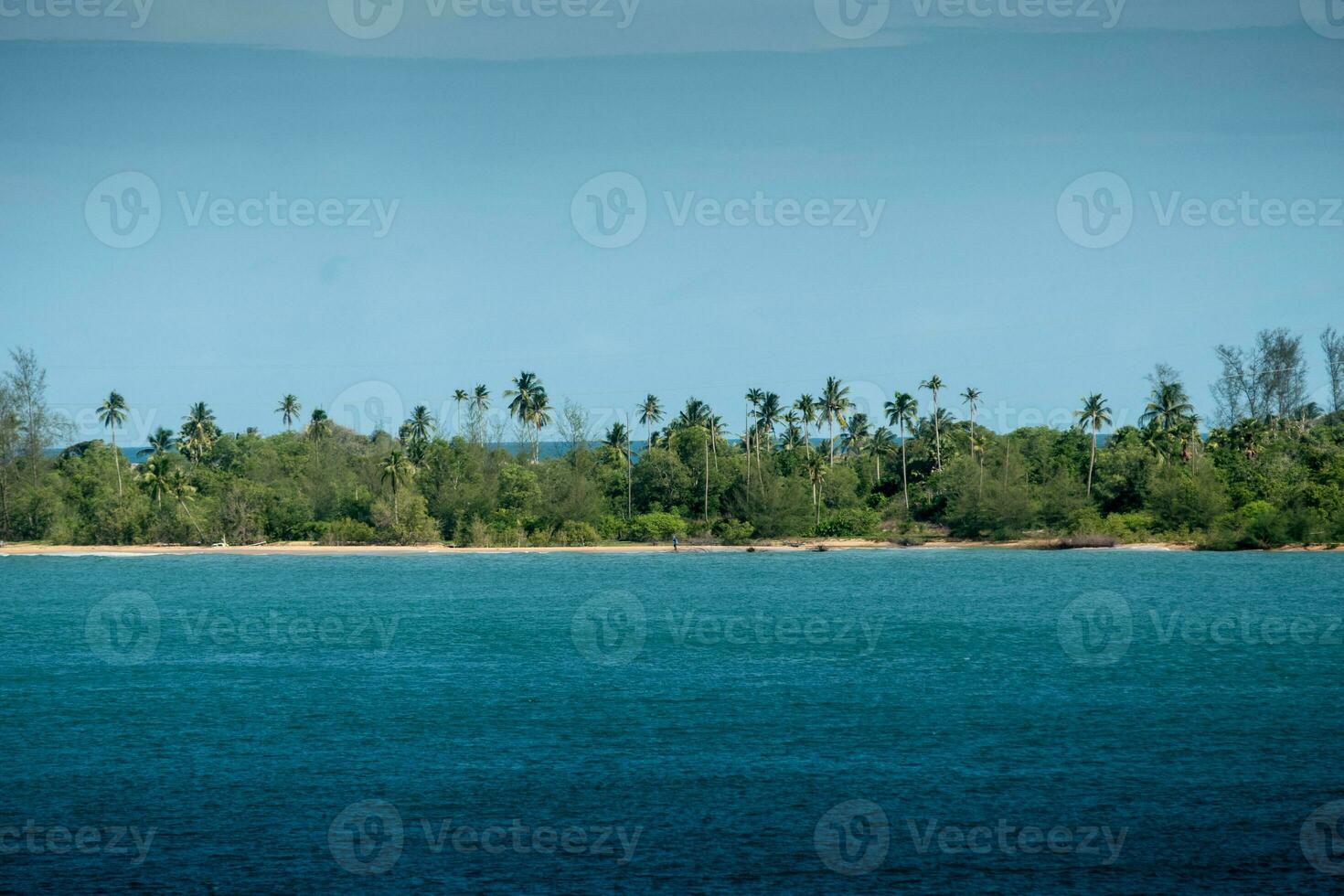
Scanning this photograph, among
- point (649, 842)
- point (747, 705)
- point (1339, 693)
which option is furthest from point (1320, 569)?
point (649, 842)

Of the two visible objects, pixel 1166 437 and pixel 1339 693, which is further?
pixel 1166 437

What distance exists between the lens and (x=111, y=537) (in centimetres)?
12138

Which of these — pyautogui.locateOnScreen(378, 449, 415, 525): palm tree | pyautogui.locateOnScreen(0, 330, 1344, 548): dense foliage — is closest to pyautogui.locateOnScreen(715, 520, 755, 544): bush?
pyautogui.locateOnScreen(0, 330, 1344, 548): dense foliage

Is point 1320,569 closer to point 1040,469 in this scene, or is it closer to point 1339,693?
point 1040,469

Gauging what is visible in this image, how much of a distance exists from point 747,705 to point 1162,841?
Answer: 15.7 meters

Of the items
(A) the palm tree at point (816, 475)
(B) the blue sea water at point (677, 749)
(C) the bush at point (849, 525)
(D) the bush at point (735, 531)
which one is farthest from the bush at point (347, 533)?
(B) the blue sea water at point (677, 749)

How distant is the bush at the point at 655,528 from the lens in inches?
4786

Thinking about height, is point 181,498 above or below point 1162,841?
above

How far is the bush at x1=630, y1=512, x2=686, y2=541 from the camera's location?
12156cm

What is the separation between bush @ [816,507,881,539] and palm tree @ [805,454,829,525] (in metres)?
1.13

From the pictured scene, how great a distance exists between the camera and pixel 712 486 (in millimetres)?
124312

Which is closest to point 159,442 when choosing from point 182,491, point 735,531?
point 182,491

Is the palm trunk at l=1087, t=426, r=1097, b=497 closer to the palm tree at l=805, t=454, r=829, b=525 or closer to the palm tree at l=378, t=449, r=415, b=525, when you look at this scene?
the palm tree at l=805, t=454, r=829, b=525

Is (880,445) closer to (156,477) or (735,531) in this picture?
(735,531)
